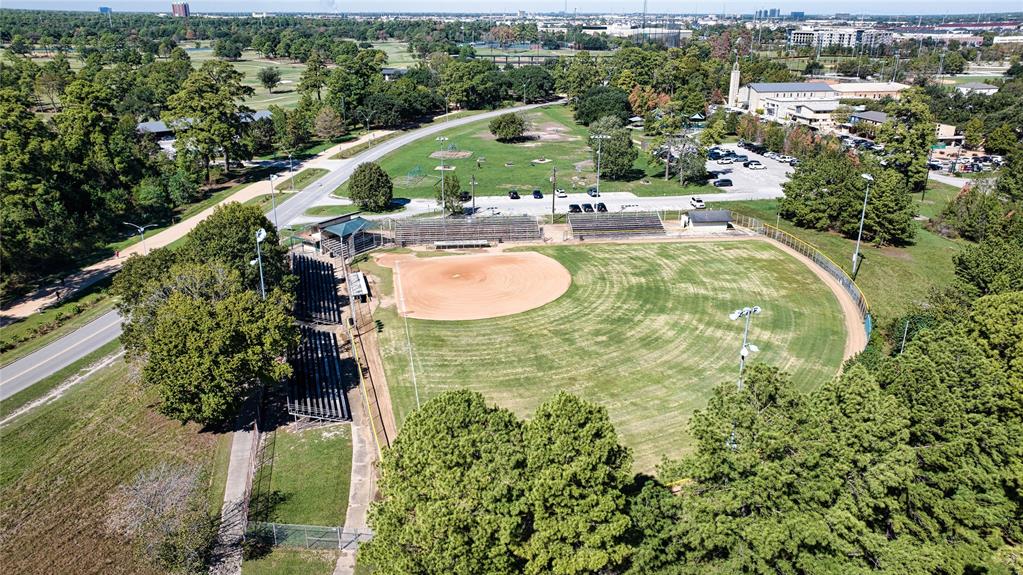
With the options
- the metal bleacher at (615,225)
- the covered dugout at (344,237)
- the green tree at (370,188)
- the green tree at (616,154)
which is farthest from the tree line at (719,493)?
the green tree at (616,154)

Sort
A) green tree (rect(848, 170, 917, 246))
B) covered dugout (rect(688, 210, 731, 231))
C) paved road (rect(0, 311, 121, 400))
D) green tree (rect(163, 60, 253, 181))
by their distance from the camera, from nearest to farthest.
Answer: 1. paved road (rect(0, 311, 121, 400))
2. green tree (rect(848, 170, 917, 246))
3. covered dugout (rect(688, 210, 731, 231))
4. green tree (rect(163, 60, 253, 181))

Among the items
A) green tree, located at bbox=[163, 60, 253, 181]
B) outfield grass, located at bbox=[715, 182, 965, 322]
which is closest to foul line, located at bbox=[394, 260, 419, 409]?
outfield grass, located at bbox=[715, 182, 965, 322]

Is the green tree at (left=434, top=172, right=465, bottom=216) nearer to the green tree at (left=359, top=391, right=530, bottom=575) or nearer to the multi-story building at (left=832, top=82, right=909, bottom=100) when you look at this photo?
the green tree at (left=359, top=391, right=530, bottom=575)

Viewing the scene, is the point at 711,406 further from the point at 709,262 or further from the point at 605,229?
the point at 605,229

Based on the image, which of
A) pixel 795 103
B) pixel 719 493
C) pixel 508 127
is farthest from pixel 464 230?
pixel 795 103

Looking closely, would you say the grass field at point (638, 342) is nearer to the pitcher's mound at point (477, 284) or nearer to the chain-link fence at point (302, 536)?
the pitcher's mound at point (477, 284)

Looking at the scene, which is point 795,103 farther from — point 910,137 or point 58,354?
point 58,354
